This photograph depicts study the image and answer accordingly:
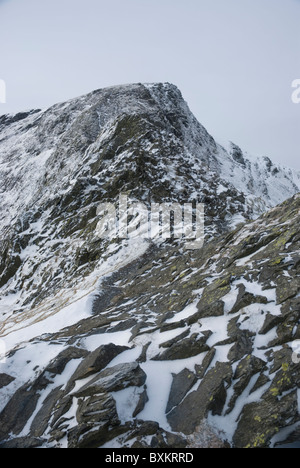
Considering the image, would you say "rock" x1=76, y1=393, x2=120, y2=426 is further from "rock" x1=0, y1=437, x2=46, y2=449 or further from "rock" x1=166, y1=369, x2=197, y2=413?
"rock" x1=166, y1=369, x2=197, y2=413

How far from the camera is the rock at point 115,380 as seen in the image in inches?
275

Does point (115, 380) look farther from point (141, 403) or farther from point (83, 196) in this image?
point (83, 196)

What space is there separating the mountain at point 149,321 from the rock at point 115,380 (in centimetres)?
3

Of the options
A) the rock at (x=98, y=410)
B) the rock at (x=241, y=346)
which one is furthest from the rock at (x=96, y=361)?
the rock at (x=241, y=346)

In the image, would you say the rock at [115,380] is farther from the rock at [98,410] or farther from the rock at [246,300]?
the rock at [246,300]

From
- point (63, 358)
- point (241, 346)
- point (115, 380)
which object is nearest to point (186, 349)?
point (241, 346)

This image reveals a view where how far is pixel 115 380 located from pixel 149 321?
3353 millimetres

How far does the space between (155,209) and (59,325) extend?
14.5m

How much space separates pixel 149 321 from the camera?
33.8ft

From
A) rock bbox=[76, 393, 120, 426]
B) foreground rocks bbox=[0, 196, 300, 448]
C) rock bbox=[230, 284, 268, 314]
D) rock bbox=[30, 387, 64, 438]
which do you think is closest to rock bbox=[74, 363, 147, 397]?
foreground rocks bbox=[0, 196, 300, 448]

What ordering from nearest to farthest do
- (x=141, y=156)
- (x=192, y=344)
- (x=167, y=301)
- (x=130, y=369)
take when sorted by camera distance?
(x=130, y=369) → (x=192, y=344) → (x=167, y=301) → (x=141, y=156)

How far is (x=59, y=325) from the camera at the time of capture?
14.0 metres

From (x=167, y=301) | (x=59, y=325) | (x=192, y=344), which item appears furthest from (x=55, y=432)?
(x=59, y=325)
